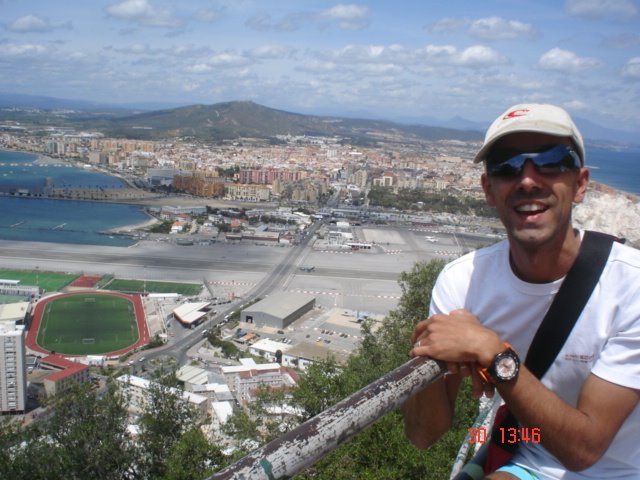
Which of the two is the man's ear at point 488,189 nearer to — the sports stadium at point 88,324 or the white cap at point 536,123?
the white cap at point 536,123

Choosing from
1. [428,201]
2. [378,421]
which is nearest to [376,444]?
[378,421]

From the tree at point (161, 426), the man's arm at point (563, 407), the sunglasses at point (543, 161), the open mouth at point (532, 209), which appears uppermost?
the sunglasses at point (543, 161)

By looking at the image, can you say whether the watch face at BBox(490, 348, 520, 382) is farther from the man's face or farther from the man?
the man's face

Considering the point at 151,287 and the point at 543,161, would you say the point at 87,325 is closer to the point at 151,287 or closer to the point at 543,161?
the point at 151,287

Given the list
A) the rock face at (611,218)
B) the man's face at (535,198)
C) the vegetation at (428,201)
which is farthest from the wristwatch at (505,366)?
the vegetation at (428,201)

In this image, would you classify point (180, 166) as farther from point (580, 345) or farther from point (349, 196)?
point (580, 345)
